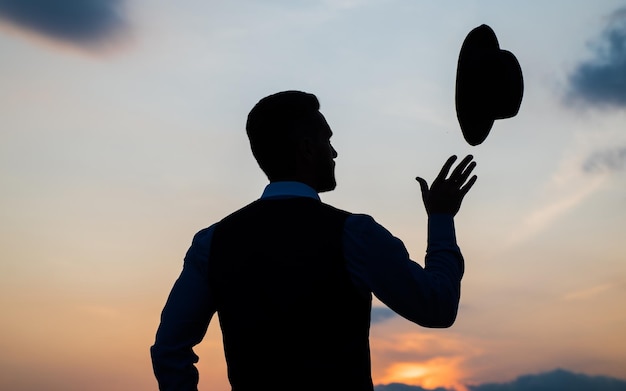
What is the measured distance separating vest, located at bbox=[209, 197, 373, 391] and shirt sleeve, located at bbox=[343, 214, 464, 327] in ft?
0.19

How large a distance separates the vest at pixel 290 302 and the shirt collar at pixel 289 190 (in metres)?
0.05

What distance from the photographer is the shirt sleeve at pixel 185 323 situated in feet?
12.3

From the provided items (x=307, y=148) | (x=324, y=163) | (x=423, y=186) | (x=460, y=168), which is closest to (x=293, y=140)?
(x=307, y=148)

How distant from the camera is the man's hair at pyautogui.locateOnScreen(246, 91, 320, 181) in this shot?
384cm

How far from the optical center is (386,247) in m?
3.34

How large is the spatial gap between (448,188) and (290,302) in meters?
0.96

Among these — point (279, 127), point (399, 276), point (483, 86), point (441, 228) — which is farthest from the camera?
point (483, 86)

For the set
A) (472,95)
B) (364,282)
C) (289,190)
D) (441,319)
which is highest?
(472,95)

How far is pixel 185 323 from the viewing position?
12.4 ft

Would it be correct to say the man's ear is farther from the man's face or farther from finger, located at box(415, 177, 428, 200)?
finger, located at box(415, 177, 428, 200)

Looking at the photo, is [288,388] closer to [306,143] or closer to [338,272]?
[338,272]

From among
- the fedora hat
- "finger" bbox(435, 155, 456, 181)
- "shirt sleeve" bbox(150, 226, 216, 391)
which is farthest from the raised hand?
the fedora hat

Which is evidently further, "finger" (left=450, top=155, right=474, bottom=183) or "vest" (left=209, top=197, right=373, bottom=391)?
"finger" (left=450, top=155, right=474, bottom=183)

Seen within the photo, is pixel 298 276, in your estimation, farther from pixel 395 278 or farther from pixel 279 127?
pixel 279 127
